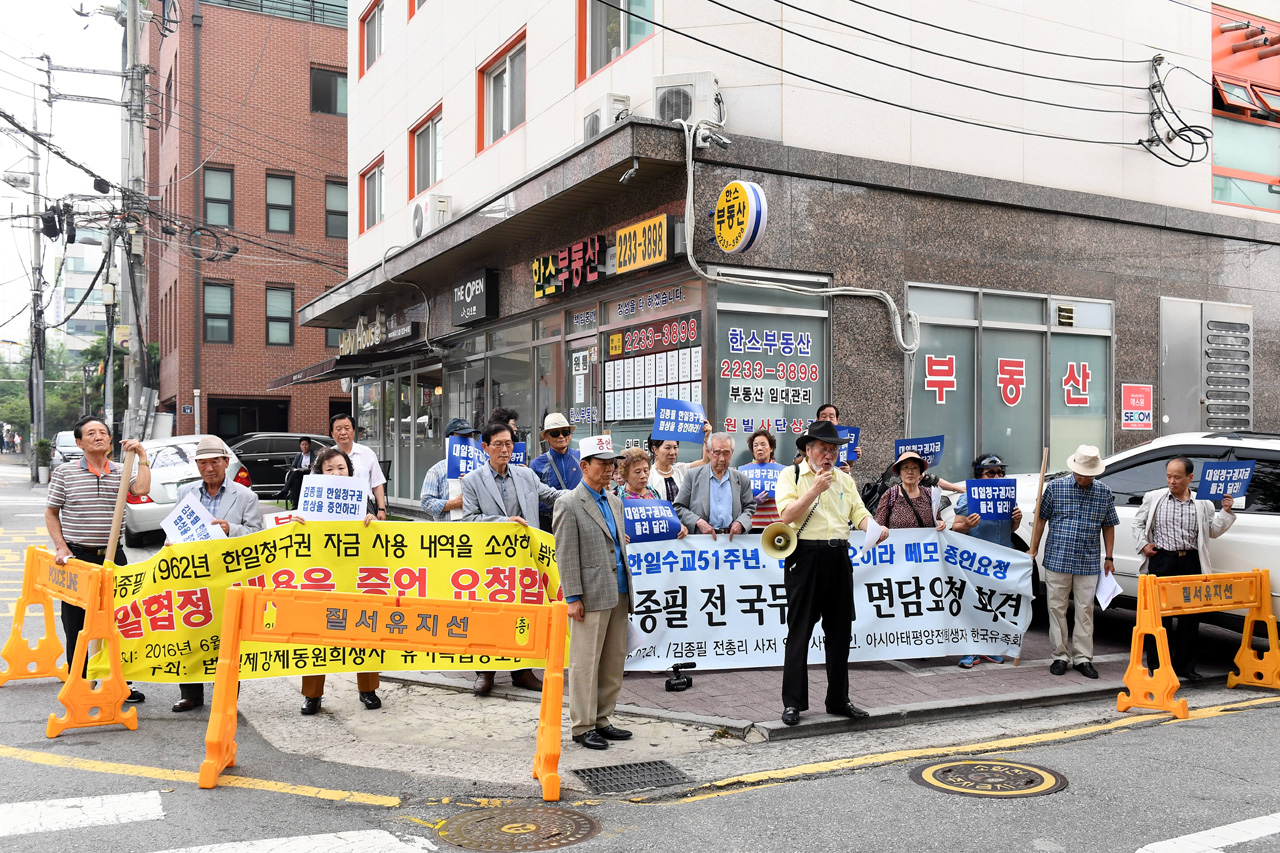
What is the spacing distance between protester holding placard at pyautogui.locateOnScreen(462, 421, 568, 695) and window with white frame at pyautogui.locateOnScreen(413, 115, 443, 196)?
40.0 feet

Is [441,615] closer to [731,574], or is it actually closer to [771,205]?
[731,574]

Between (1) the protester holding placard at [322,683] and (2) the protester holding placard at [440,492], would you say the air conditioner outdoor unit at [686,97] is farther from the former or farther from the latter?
(1) the protester holding placard at [322,683]

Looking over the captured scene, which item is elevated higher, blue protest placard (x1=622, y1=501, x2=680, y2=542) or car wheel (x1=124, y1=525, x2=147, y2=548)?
blue protest placard (x1=622, y1=501, x2=680, y2=542)

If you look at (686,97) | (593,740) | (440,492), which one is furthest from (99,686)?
(686,97)

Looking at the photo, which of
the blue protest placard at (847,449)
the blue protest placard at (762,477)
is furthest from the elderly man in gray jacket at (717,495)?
the blue protest placard at (847,449)

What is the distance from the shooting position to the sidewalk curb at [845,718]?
6.49m

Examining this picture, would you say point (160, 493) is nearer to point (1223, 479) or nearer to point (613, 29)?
point (613, 29)

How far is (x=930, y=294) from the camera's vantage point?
12.8 metres

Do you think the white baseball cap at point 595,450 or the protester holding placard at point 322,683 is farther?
the protester holding placard at point 322,683

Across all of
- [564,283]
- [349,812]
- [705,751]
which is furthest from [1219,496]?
[564,283]

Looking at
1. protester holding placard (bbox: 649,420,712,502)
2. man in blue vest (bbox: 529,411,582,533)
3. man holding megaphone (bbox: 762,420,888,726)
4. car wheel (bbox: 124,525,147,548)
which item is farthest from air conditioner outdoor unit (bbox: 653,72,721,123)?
car wheel (bbox: 124,525,147,548)

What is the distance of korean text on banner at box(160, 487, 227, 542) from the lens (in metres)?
6.77

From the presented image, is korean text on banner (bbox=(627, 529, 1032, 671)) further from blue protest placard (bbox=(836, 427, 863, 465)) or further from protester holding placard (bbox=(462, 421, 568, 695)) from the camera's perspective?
blue protest placard (bbox=(836, 427, 863, 465))

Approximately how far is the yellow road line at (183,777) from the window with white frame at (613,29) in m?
9.43
